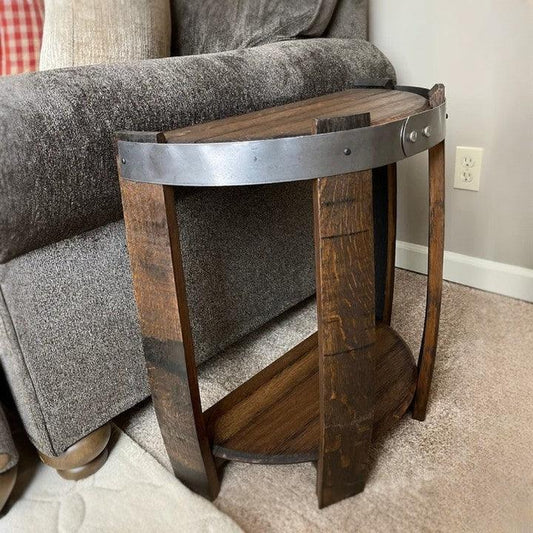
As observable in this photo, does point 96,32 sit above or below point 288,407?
above

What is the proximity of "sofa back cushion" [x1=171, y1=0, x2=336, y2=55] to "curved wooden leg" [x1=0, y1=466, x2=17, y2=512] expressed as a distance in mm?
920

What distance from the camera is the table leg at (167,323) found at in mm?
582

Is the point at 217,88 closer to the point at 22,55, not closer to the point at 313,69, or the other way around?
the point at 313,69

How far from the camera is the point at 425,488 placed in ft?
2.45

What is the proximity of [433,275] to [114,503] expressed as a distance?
573 millimetres

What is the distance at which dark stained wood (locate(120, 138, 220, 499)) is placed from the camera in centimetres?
58

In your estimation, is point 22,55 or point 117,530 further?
point 22,55

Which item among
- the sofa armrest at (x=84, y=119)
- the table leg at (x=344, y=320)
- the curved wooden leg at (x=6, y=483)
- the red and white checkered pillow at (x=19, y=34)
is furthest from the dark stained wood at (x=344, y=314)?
the red and white checkered pillow at (x=19, y=34)


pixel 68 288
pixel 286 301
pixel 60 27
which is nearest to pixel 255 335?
pixel 286 301

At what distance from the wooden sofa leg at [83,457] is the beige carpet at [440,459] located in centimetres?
8

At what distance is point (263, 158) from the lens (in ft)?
1.69

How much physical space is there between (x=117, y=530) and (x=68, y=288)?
339mm

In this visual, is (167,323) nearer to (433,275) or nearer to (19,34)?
(433,275)

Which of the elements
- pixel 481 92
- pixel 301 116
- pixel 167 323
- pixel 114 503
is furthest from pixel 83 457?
pixel 481 92
